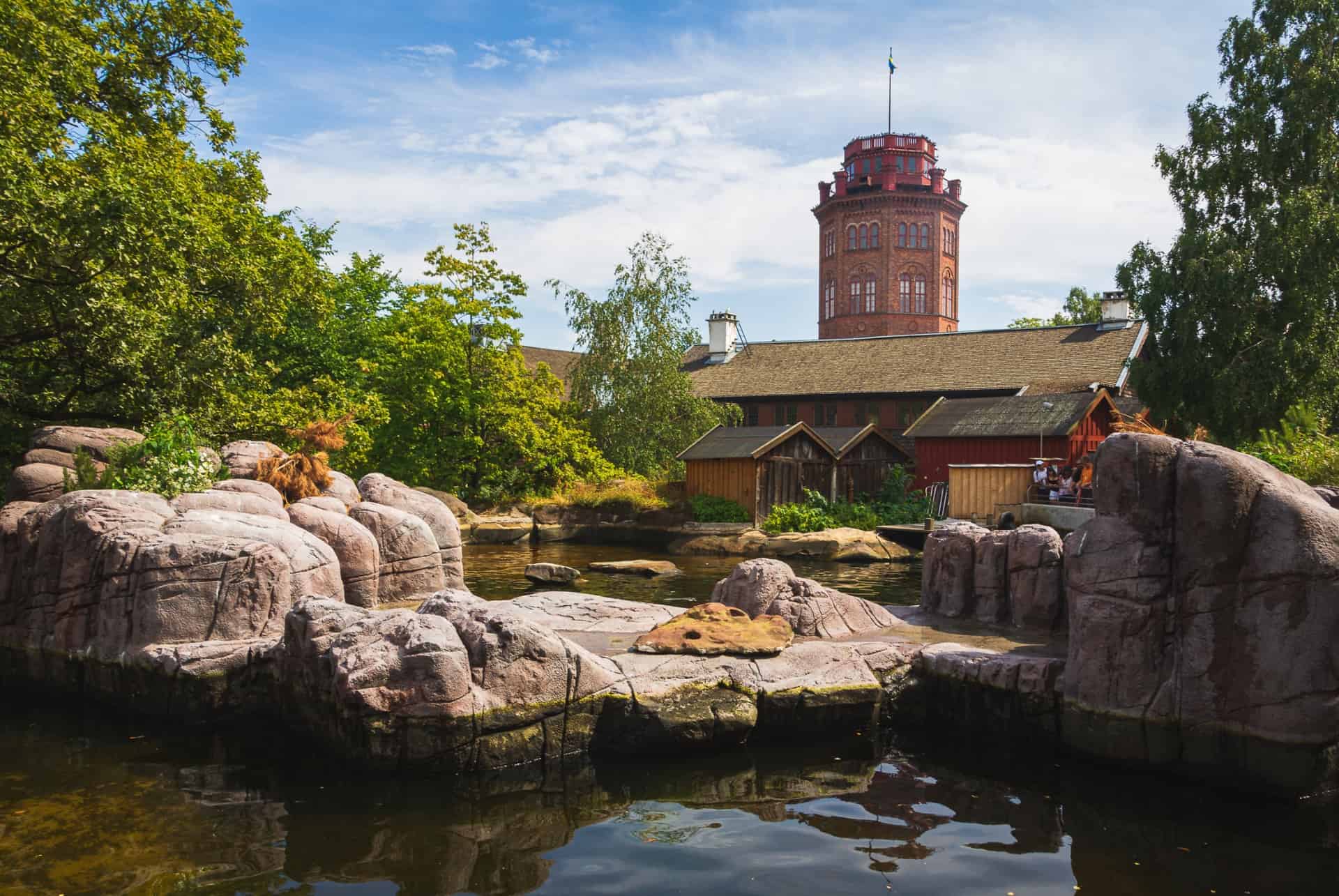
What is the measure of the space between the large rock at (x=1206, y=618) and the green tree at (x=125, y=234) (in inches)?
625

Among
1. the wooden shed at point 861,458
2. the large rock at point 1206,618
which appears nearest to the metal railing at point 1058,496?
the wooden shed at point 861,458

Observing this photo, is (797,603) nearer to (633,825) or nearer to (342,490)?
(633,825)

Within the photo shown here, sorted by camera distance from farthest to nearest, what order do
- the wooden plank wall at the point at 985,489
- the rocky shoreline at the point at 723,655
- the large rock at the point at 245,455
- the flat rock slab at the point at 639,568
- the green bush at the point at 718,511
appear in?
the green bush at the point at 718,511, the wooden plank wall at the point at 985,489, the flat rock slab at the point at 639,568, the large rock at the point at 245,455, the rocky shoreline at the point at 723,655

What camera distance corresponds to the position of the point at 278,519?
12602mm

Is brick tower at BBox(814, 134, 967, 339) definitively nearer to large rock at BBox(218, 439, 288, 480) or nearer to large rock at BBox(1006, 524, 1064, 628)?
large rock at BBox(218, 439, 288, 480)

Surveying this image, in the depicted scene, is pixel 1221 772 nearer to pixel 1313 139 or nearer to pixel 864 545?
pixel 864 545

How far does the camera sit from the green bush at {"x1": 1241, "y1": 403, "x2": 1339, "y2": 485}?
56.8ft

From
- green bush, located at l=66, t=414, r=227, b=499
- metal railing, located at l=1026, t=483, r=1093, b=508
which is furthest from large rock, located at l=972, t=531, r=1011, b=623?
metal railing, located at l=1026, t=483, r=1093, b=508

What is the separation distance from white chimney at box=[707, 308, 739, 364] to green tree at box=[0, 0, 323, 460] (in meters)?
29.9

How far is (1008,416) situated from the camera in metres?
34.9

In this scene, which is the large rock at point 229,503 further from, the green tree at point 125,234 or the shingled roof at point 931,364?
the shingled roof at point 931,364

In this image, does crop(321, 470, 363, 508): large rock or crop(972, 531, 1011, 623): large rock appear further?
crop(321, 470, 363, 508): large rock

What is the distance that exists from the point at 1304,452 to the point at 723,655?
13.7m

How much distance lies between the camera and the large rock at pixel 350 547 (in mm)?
13508
